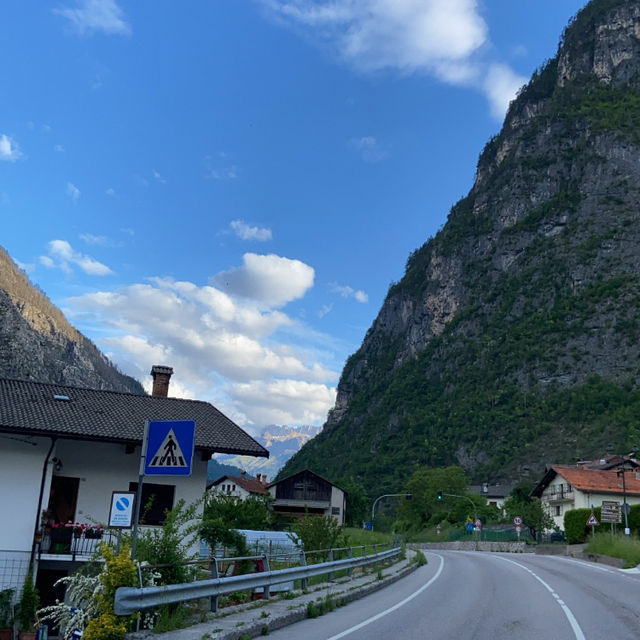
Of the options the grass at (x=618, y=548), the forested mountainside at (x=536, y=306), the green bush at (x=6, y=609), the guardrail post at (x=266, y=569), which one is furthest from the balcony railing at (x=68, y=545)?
the forested mountainside at (x=536, y=306)

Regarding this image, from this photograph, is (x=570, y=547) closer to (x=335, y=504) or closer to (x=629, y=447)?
(x=335, y=504)

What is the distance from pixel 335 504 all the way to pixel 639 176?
10235cm

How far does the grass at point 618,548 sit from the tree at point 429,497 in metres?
48.5

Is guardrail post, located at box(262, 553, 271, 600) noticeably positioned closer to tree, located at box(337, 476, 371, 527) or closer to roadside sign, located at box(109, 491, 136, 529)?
roadside sign, located at box(109, 491, 136, 529)

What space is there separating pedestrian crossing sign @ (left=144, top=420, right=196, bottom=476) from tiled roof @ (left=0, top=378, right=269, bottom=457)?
11198 millimetres

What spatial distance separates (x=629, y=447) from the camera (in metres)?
89.7

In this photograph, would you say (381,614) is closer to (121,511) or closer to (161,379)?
(121,511)

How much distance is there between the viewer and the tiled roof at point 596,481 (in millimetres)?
58750

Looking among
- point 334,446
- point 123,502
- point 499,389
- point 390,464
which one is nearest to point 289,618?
point 123,502

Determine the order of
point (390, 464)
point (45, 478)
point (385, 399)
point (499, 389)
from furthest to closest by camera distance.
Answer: point (385, 399) → point (390, 464) → point (499, 389) → point (45, 478)

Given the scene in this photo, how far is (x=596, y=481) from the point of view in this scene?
6075 cm

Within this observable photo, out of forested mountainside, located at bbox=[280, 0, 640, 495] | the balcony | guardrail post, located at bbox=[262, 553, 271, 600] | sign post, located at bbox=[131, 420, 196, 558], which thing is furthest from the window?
forested mountainside, located at bbox=[280, 0, 640, 495]

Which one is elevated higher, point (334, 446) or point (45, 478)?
point (334, 446)

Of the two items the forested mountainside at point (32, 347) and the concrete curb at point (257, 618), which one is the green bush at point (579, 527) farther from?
the forested mountainside at point (32, 347)
